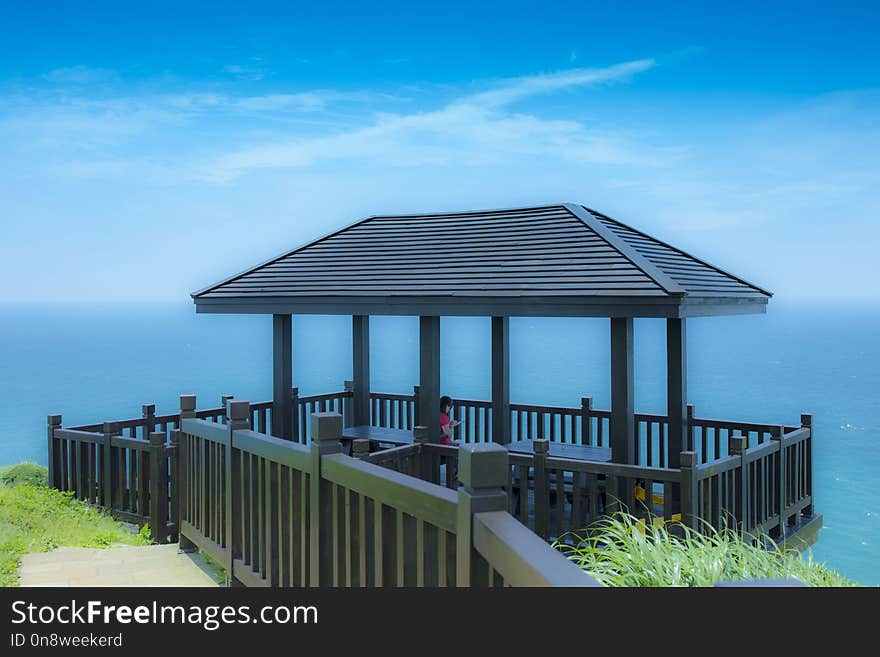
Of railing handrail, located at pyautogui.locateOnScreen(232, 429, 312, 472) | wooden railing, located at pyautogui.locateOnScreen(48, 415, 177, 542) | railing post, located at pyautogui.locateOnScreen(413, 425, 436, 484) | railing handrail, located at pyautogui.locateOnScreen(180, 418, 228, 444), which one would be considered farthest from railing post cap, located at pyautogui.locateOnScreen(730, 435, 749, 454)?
wooden railing, located at pyautogui.locateOnScreen(48, 415, 177, 542)

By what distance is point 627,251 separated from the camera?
8875mm

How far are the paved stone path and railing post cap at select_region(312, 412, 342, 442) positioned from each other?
256cm

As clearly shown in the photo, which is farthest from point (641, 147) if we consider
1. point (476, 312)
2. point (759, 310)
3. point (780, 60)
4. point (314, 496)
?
point (314, 496)

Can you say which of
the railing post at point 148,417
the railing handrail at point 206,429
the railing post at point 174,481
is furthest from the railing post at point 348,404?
the railing handrail at point 206,429

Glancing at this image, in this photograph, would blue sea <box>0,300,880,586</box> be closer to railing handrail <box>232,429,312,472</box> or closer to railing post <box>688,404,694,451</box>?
railing post <box>688,404,694,451</box>

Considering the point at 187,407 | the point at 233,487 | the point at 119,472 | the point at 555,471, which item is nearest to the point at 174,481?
the point at 119,472

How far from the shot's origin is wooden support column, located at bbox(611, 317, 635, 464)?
825cm

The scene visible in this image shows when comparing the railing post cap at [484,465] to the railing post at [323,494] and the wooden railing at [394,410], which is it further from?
the wooden railing at [394,410]

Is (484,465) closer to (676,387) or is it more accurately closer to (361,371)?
(676,387)

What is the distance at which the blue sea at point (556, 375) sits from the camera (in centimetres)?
1422

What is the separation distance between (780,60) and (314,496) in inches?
463

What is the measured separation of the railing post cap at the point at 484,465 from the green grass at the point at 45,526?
4910mm

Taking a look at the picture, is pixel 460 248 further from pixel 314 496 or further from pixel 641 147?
pixel 641 147

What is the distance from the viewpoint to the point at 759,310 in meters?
10.2
